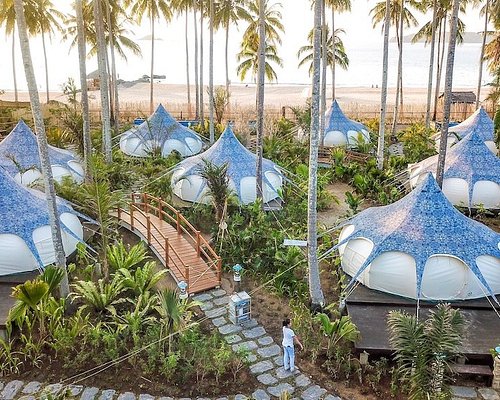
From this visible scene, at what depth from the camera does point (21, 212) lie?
13953 millimetres

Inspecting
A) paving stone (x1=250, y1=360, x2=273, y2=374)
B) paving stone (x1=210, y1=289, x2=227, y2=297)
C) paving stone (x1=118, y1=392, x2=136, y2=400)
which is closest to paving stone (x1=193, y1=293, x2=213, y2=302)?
paving stone (x1=210, y1=289, x2=227, y2=297)

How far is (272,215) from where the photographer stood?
59.7 feet

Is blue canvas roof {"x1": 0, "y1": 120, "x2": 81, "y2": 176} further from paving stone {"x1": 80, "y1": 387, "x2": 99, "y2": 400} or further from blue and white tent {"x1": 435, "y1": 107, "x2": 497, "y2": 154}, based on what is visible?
blue and white tent {"x1": 435, "y1": 107, "x2": 497, "y2": 154}

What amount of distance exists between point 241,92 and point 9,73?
7235 centimetres

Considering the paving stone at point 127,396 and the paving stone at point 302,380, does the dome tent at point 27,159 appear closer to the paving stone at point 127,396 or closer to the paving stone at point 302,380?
the paving stone at point 127,396

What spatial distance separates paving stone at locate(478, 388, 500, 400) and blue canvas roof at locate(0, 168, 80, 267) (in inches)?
427

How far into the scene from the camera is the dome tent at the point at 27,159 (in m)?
20.1

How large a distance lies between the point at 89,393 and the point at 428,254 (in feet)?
27.0

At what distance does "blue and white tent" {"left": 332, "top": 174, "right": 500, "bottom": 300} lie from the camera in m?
12.4

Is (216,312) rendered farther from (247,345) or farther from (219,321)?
(247,345)

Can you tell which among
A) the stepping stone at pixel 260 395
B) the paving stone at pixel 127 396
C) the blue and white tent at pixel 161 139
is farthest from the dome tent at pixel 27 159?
the stepping stone at pixel 260 395

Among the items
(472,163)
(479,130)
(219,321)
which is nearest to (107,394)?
(219,321)

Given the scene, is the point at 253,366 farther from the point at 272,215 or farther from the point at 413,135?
the point at 413,135

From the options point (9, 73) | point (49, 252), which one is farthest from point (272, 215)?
point (9, 73)
